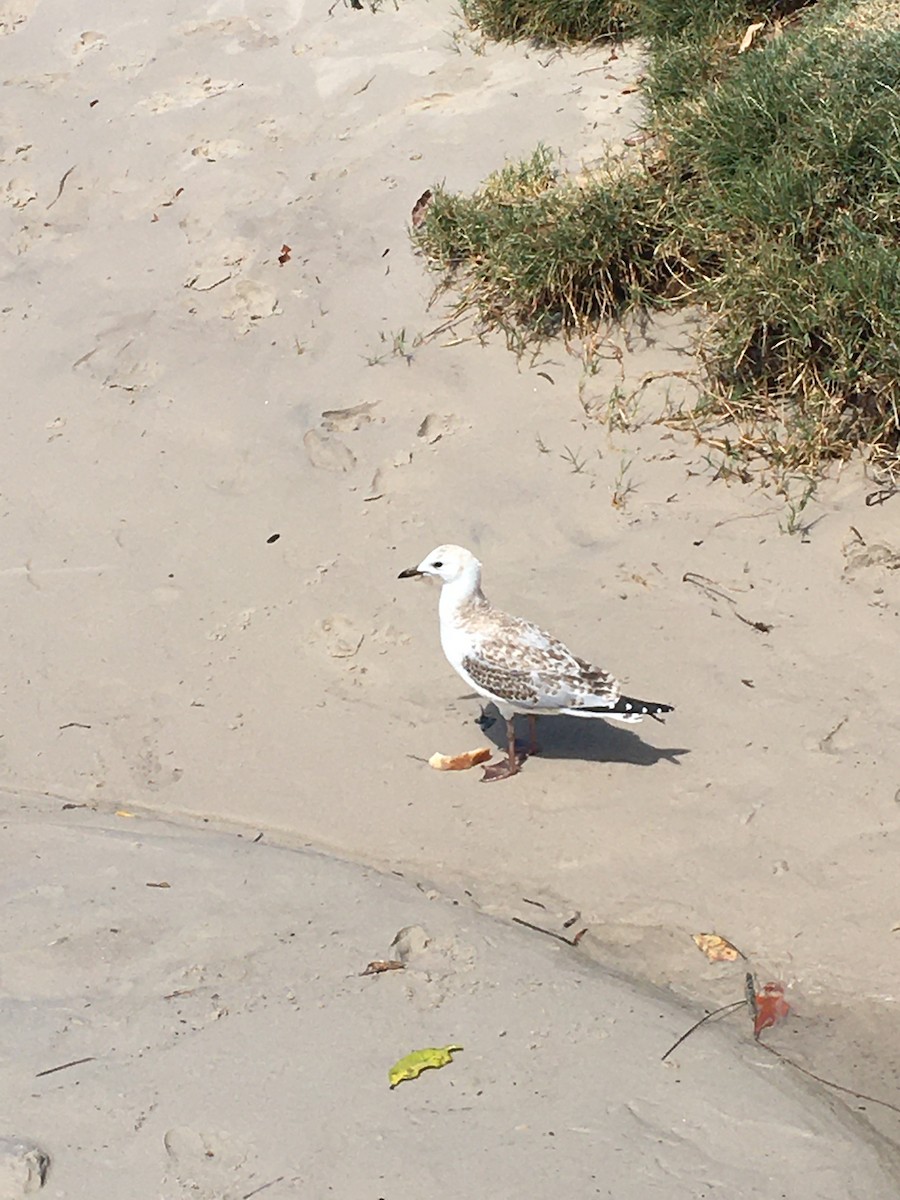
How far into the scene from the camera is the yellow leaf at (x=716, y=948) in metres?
4.47

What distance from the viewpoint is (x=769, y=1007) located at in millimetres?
4305

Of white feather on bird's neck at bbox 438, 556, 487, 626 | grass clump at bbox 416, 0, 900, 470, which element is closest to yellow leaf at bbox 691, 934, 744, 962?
white feather on bird's neck at bbox 438, 556, 487, 626

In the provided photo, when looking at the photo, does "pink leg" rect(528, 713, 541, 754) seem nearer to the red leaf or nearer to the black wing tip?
the black wing tip

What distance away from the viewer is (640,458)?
253 inches

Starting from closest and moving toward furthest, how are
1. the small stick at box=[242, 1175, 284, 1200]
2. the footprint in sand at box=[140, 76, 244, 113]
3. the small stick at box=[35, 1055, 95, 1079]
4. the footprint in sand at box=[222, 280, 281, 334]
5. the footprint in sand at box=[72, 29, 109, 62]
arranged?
1. the small stick at box=[242, 1175, 284, 1200]
2. the small stick at box=[35, 1055, 95, 1079]
3. the footprint in sand at box=[222, 280, 281, 334]
4. the footprint in sand at box=[140, 76, 244, 113]
5. the footprint in sand at box=[72, 29, 109, 62]

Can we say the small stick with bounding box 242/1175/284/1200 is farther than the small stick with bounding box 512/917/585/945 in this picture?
No

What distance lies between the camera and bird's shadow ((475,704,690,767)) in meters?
5.24

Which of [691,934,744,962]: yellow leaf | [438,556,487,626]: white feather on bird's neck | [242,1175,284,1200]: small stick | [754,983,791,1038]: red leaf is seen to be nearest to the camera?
[242,1175,284,1200]: small stick

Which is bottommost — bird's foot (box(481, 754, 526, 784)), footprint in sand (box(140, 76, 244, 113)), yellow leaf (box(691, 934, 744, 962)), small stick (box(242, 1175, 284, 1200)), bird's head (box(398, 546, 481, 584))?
yellow leaf (box(691, 934, 744, 962))

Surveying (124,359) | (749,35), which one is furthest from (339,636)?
(749,35)

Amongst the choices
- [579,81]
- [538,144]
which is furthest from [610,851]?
[579,81]

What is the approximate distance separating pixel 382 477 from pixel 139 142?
349 centimetres

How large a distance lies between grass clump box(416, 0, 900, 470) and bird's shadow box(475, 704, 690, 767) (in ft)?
5.12

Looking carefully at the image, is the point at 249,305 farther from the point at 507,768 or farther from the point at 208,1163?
the point at 208,1163
